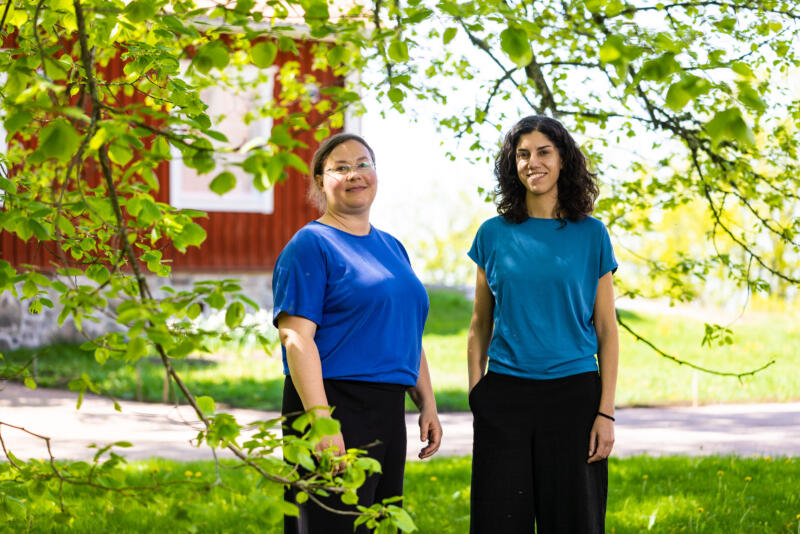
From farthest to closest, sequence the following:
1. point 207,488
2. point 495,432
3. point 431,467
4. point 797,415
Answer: point 797,415 → point 431,467 → point 495,432 → point 207,488

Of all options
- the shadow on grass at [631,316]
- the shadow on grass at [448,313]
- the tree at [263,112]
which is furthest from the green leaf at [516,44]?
the shadow on grass at [631,316]

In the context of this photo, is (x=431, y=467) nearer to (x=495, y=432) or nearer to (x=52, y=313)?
(x=495, y=432)

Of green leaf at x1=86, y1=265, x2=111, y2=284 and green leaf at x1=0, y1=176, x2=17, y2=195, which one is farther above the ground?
green leaf at x1=0, y1=176, x2=17, y2=195

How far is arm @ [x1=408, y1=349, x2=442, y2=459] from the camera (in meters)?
3.10

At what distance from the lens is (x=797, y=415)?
30.5ft

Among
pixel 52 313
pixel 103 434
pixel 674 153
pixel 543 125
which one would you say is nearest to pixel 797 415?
pixel 674 153

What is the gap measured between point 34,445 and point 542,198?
17.7 feet

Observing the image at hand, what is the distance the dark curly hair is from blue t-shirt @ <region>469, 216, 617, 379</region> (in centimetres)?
8

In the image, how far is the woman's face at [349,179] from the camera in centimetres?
286

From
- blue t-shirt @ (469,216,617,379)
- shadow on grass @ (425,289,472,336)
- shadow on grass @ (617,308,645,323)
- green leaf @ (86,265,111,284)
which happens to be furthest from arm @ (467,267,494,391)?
shadow on grass @ (617,308,645,323)

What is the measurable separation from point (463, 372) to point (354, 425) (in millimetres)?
8941

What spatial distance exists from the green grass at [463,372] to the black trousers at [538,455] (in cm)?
545

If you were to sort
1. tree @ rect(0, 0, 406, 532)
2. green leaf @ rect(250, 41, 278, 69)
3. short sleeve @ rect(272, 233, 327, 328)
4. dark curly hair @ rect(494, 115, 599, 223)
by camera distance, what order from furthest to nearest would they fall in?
dark curly hair @ rect(494, 115, 599, 223)
short sleeve @ rect(272, 233, 327, 328)
green leaf @ rect(250, 41, 278, 69)
tree @ rect(0, 0, 406, 532)

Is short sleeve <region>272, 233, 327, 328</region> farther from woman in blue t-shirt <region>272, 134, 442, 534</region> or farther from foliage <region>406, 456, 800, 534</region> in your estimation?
foliage <region>406, 456, 800, 534</region>
